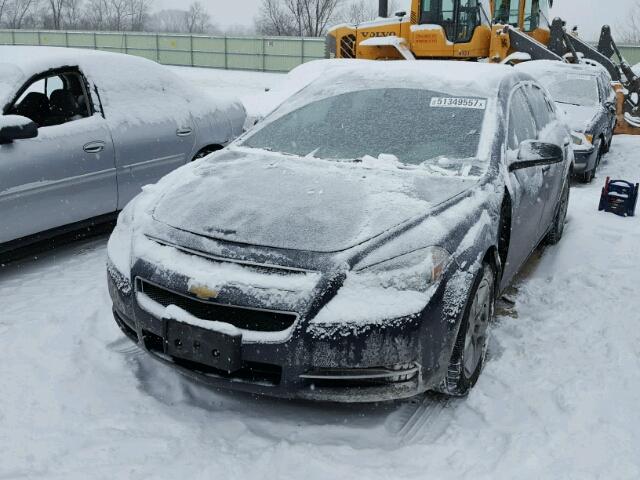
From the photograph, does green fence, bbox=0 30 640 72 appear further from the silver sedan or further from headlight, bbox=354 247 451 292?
headlight, bbox=354 247 451 292

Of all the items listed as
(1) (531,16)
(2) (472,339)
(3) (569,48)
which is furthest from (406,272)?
(1) (531,16)

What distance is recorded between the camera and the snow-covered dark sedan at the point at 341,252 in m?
2.63

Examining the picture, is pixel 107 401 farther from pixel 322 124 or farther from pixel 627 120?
pixel 627 120

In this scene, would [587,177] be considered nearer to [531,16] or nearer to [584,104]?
[584,104]

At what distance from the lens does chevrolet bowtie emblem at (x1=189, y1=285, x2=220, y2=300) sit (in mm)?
2650

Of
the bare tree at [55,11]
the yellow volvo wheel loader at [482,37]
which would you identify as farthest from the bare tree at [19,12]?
the yellow volvo wheel loader at [482,37]

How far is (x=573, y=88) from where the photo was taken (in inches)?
418

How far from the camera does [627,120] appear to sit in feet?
43.4

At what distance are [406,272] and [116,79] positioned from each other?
3.71 m

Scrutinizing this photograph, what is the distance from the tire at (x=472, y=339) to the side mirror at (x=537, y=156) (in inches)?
29.3

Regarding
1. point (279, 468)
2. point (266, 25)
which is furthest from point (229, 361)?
point (266, 25)

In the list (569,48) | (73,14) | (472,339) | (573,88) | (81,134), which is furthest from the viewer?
(73,14)

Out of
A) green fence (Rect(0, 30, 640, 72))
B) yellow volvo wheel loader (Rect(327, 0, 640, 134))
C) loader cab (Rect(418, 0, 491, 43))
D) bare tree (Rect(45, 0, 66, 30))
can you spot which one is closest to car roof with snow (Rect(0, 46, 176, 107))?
yellow volvo wheel loader (Rect(327, 0, 640, 134))

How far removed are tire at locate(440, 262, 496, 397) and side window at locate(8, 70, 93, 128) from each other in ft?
11.3
